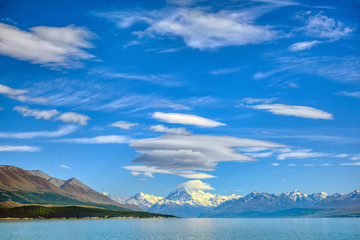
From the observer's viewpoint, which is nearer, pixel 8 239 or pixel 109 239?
pixel 8 239

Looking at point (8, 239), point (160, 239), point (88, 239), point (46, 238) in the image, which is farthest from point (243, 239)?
point (8, 239)

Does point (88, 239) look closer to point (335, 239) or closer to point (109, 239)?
point (109, 239)

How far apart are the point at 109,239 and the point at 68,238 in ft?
66.9

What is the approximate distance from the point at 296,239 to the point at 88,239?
103914 millimetres

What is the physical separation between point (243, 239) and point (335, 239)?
154 ft

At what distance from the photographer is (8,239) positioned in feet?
528

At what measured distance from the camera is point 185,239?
18050 centimetres

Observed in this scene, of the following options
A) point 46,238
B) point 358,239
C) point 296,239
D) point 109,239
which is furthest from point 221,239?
point 46,238

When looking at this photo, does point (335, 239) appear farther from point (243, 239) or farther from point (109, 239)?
point (109, 239)

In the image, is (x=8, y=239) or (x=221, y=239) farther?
(x=221, y=239)

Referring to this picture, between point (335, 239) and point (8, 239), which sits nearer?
point (8, 239)

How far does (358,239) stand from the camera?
18325 centimetres

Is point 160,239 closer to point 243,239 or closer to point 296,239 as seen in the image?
point 243,239

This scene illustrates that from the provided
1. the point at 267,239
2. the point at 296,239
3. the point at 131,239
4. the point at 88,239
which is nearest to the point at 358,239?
the point at 296,239
